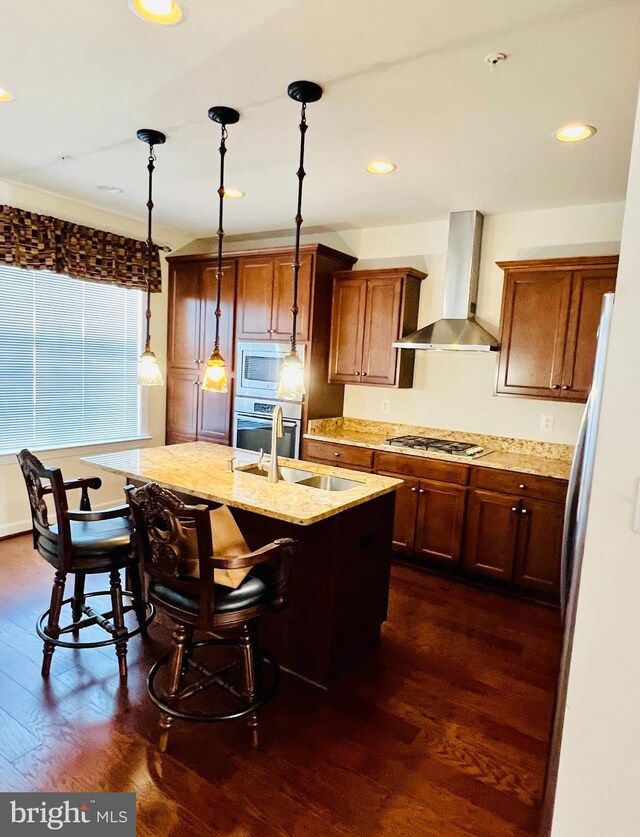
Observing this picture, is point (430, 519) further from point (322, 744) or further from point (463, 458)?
point (322, 744)

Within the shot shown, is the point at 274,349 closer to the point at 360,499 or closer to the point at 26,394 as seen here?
the point at 26,394

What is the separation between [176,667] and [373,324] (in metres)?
2.91

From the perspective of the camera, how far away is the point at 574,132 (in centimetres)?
240

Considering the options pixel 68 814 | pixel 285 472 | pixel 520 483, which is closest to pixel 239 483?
pixel 285 472

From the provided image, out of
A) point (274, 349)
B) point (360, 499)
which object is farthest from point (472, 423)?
point (360, 499)

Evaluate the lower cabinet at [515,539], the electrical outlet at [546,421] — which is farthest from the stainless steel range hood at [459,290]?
the lower cabinet at [515,539]

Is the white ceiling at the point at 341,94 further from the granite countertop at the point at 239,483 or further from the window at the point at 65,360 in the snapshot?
the granite countertop at the point at 239,483

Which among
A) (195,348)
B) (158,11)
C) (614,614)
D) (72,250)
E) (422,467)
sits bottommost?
(422,467)

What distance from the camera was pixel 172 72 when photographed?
6.86ft

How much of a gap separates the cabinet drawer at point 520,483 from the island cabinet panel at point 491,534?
0.19 ft

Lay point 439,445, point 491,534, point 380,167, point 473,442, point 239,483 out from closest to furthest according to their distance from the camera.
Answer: point 239,483 < point 380,167 < point 491,534 < point 439,445 < point 473,442

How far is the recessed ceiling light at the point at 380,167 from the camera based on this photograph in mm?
2928

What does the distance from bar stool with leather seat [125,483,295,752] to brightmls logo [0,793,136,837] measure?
10.7 inches

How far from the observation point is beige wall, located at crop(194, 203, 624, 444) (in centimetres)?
356
